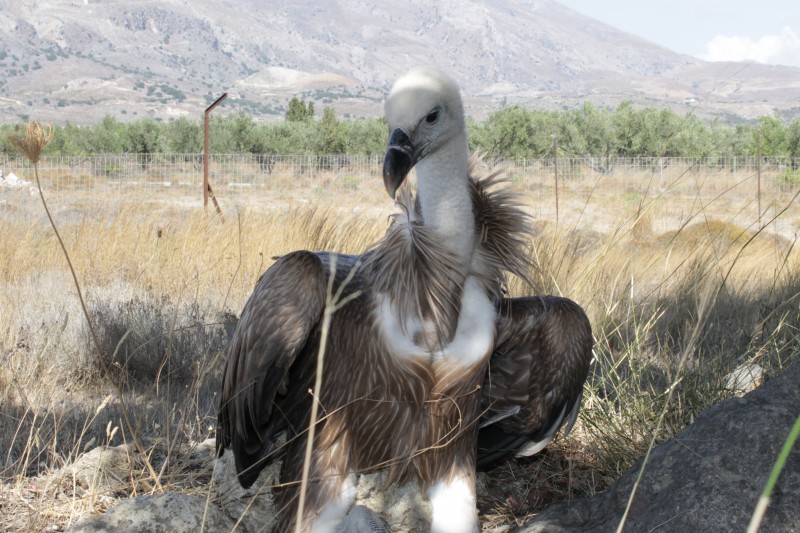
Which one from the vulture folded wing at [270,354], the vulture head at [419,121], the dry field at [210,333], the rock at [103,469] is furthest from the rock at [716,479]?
the rock at [103,469]

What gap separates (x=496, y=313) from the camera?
3.02 metres

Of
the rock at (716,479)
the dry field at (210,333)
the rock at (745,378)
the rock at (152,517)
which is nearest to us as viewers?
the rock at (716,479)

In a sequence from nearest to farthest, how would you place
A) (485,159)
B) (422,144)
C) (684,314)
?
1. (422,144)
2. (485,159)
3. (684,314)

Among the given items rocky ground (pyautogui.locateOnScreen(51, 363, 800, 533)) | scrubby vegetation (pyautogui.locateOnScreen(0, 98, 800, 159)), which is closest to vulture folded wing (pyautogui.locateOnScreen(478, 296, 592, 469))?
rocky ground (pyautogui.locateOnScreen(51, 363, 800, 533))

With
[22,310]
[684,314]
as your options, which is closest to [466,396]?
[684,314]

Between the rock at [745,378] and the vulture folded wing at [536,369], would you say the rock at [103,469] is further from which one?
the rock at [745,378]

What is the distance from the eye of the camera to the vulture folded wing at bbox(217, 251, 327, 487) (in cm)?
274

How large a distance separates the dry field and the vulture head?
0.61 m

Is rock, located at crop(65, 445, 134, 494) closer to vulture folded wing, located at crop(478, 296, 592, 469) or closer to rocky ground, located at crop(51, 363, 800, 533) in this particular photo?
rocky ground, located at crop(51, 363, 800, 533)

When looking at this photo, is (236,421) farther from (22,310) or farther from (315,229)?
(315,229)

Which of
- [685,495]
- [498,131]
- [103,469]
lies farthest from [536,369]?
[498,131]

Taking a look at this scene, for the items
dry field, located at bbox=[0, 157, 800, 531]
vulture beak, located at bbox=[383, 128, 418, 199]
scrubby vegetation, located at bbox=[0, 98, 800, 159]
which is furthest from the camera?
scrubby vegetation, located at bbox=[0, 98, 800, 159]

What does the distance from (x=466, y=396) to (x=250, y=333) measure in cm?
82

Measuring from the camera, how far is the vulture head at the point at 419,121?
2.59 metres
